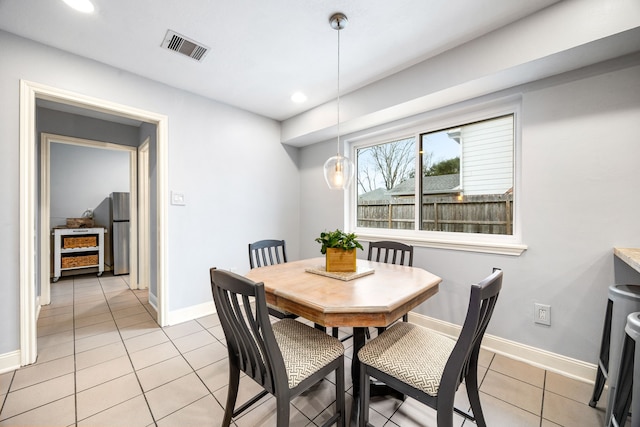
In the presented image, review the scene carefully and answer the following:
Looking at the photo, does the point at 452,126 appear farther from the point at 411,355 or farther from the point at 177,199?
the point at 177,199

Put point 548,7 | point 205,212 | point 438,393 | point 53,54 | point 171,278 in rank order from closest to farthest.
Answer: point 438,393
point 548,7
point 53,54
point 171,278
point 205,212

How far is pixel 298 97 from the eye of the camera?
2.94 meters

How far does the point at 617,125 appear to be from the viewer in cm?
172

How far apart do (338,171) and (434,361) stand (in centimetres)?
132

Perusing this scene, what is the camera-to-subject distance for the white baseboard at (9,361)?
74.7 inches

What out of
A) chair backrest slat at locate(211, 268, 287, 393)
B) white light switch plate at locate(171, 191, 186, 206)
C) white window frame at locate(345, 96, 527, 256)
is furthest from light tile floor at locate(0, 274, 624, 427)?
white light switch plate at locate(171, 191, 186, 206)

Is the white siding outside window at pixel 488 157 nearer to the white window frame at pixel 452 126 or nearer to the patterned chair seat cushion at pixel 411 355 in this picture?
the white window frame at pixel 452 126

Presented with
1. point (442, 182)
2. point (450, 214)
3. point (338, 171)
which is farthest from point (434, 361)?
point (442, 182)

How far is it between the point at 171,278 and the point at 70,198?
4015 mm

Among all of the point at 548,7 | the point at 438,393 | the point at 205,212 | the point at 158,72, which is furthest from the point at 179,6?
the point at 438,393

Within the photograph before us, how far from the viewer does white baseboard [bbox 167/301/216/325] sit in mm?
2773

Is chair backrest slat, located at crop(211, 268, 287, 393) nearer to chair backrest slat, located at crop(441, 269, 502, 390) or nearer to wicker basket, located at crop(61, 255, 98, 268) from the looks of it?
chair backrest slat, located at crop(441, 269, 502, 390)

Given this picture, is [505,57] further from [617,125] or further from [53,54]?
[53,54]

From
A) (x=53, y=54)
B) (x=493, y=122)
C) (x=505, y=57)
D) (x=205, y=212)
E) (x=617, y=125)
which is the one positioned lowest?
(x=205, y=212)
